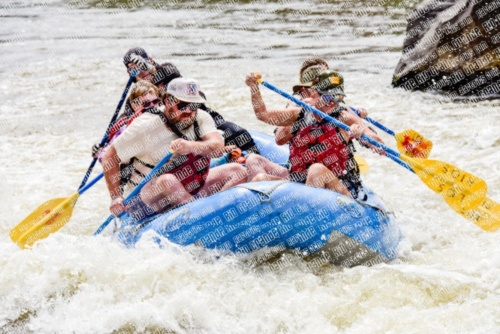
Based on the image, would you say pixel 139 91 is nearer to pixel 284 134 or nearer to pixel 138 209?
pixel 138 209

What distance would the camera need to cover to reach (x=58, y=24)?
787 inches

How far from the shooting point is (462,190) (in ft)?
17.0

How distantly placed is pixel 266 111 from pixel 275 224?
801 mm

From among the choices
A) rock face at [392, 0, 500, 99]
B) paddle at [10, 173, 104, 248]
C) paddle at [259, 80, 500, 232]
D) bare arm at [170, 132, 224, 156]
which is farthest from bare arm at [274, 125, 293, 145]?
rock face at [392, 0, 500, 99]

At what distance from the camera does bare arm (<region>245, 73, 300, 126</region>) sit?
5055mm

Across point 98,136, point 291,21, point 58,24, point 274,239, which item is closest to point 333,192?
point 274,239

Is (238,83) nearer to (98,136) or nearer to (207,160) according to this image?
(98,136)

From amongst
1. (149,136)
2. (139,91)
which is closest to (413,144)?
(149,136)

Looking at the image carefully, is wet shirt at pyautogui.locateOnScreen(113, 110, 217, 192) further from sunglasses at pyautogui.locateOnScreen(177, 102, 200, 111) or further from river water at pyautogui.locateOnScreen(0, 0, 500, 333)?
river water at pyautogui.locateOnScreen(0, 0, 500, 333)

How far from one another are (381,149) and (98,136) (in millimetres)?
5867

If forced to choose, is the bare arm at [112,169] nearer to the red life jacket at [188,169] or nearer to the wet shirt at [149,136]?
the wet shirt at [149,136]

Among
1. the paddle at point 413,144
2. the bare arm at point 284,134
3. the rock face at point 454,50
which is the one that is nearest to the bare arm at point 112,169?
the bare arm at point 284,134

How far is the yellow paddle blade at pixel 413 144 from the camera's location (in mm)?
5648

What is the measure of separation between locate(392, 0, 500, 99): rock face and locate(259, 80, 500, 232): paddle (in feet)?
16.7
